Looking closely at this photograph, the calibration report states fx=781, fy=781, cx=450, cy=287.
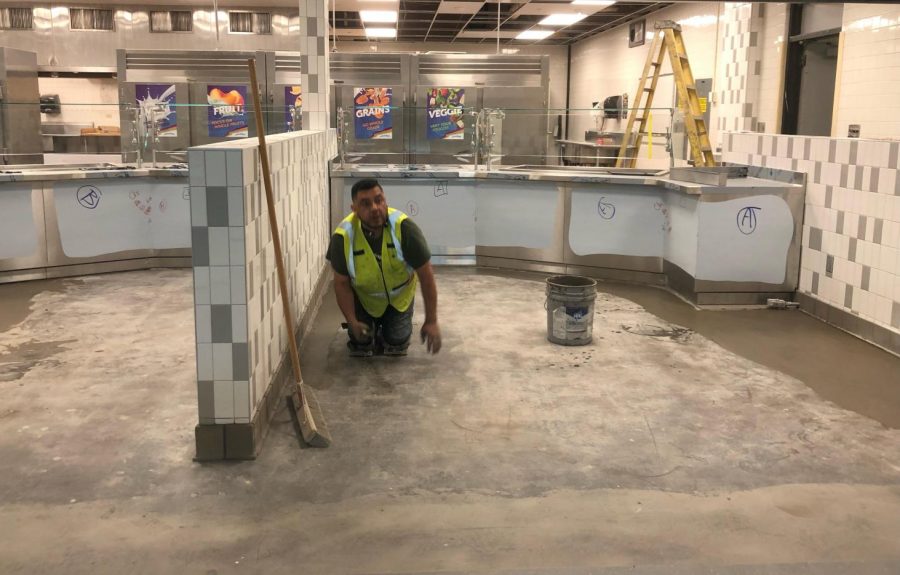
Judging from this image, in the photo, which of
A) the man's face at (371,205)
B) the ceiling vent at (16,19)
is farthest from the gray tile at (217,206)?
the ceiling vent at (16,19)

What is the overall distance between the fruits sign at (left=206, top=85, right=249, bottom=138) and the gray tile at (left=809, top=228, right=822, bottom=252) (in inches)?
196

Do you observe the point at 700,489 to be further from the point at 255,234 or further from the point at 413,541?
the point at 255,234

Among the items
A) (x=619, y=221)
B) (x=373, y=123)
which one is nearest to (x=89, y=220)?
(x=373, y=123)

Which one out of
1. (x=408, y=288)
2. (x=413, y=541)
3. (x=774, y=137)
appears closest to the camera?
(x=413, y=541)

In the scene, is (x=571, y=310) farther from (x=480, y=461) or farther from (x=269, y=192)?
(x=269, y=192)

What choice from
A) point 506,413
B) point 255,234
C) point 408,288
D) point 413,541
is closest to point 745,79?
point 408,288

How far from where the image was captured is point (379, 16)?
11.5 metres

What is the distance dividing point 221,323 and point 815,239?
4014 millimetres

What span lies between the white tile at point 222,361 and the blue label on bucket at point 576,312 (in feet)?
6.87

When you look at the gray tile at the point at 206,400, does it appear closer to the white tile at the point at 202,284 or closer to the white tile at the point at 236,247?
the white tile at the point at 202,284

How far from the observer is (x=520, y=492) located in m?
2.67

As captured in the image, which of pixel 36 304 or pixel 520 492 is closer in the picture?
pixel 520 492

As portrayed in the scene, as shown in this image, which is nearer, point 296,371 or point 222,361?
point 222,361

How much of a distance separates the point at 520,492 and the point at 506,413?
2.46 ft
